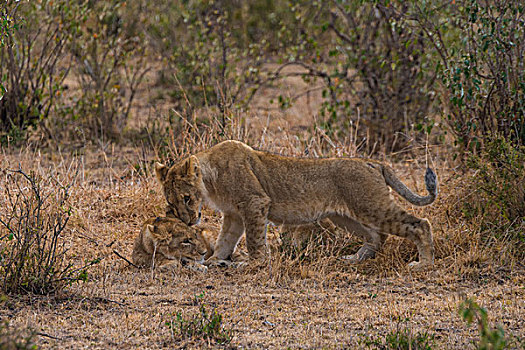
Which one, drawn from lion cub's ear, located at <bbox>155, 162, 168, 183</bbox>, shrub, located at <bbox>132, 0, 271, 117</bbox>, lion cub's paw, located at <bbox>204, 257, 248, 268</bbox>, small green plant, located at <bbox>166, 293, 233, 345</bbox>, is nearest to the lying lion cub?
lion cub's paw, located at <bbox>204, 257, 248, 268</bbox>

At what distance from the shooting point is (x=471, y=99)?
7.41 m

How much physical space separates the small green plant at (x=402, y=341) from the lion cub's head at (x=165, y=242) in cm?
225

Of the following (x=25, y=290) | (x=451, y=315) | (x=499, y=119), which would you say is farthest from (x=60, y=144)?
(x=451, y=315)

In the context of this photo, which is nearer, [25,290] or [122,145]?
[25,290]

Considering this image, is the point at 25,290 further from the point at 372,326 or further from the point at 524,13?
the point at 524,13

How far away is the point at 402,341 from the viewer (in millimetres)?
4441

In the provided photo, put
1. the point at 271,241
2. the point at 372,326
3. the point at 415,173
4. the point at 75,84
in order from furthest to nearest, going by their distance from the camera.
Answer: the point at 75,84
the point at 415,173
the point at 271,241
the point at 372,326

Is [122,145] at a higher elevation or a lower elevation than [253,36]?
lower

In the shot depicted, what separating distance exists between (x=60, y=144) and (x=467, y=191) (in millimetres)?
6350

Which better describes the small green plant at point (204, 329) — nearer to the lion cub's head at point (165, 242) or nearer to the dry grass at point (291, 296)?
the dry grass at point (291, 296)

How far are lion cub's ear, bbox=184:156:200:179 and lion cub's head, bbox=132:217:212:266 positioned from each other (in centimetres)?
43

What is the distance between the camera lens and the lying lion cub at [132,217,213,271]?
6297mm

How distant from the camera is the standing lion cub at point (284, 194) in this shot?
635 cm

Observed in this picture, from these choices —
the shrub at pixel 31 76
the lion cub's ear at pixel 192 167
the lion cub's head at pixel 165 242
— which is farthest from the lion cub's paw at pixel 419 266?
the shrub at pixel 31 76
